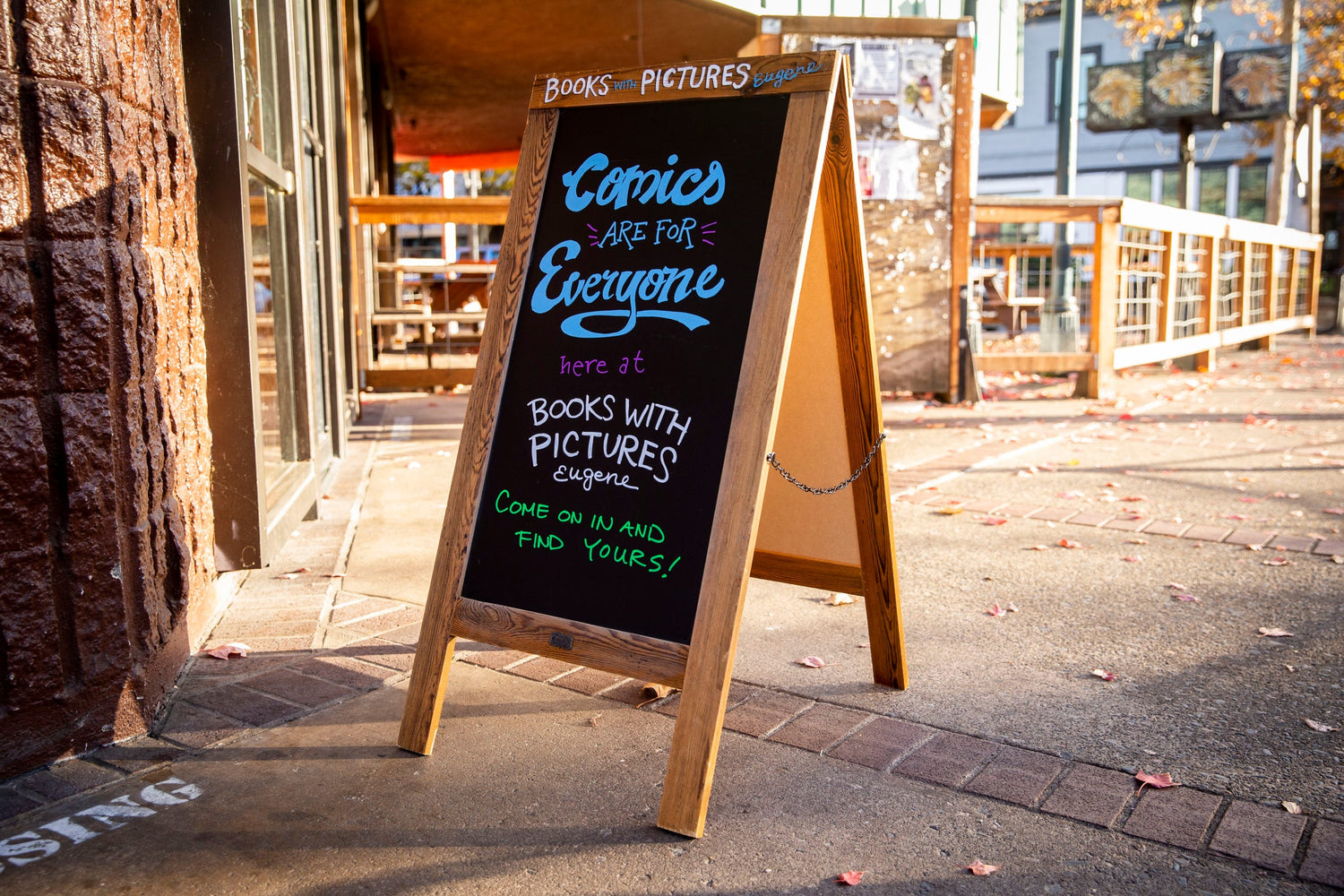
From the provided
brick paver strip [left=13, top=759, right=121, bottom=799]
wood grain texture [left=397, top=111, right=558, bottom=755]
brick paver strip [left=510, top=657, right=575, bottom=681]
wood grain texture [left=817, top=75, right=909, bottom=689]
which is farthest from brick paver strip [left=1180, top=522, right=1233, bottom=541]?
brick paver strip [left=13, top=759, right=121, bottom=799]

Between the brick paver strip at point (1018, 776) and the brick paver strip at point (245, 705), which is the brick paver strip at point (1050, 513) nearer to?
the brick paver strip at point (1018, 776)

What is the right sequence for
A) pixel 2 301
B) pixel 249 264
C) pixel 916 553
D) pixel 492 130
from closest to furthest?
pixel 2 301
pixel 249 264
pixel 916 553
pixel 492 130

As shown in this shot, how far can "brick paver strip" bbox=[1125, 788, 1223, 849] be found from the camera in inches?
83.0

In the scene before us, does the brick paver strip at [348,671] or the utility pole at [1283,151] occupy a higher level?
the utility pole at [1283,151]

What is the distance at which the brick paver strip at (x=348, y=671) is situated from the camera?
2.94m

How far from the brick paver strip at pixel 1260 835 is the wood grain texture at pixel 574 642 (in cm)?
113

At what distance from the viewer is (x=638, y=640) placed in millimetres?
2314

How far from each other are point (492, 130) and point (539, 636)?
47.6 ft

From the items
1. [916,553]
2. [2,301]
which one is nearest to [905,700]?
[916,553]

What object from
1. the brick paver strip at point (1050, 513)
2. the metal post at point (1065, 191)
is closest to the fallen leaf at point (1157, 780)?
the brick paver strip at point (1050, 513)

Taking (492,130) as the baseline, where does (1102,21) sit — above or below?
above

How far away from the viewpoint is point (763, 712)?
2.75 metres

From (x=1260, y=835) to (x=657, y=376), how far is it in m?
1.56

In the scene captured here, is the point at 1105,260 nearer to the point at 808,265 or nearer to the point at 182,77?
the point at 808,265
